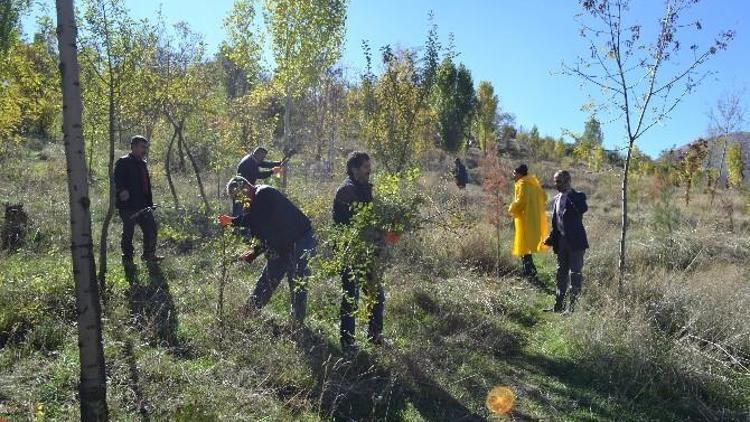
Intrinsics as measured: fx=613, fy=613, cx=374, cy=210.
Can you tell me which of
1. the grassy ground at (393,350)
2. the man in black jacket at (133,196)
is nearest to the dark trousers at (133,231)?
the man in black jacket at (133,196)

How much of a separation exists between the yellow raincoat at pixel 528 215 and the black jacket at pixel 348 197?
3.84 meters

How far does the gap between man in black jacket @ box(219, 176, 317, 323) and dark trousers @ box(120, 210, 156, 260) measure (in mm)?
2497

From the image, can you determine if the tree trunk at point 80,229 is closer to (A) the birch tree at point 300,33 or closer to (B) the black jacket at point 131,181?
(B) the black jacket at point 131,181

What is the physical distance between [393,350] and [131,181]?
418 cm

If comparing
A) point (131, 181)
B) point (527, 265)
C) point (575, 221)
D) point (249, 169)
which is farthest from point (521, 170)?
point (131, 181)

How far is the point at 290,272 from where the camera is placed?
18.6ft

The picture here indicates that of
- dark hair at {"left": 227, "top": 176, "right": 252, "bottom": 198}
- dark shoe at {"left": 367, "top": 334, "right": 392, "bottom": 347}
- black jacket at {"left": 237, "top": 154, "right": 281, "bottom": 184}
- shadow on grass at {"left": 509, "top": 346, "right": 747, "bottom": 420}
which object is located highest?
black jacket at {"left": 237, "top": 154, "right": 281, "bottom": 184}

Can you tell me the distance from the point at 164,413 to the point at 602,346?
12.0 ft

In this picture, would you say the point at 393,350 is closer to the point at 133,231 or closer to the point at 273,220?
the point at 273,220

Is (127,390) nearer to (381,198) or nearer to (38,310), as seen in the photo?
(38,310)

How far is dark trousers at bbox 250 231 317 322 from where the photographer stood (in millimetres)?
5598

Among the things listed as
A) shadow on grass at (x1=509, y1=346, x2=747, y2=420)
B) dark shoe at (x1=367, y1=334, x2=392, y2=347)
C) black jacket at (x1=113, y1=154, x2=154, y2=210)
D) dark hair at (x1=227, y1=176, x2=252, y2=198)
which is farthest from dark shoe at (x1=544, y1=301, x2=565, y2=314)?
black jacket at (x1=113, y1=154, x2=154, y2=210)

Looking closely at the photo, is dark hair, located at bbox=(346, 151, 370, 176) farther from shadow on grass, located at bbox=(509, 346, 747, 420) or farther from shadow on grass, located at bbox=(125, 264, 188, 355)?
shadow on grass, located at bbox=(509, 346, 747, 420)

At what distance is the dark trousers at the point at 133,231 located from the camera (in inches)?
294
